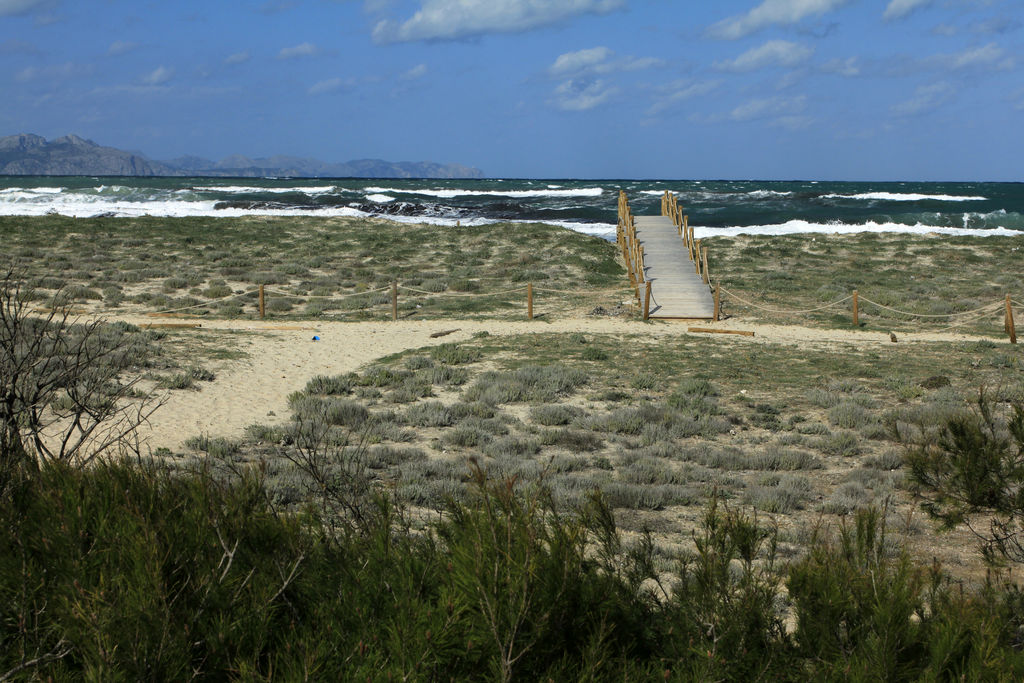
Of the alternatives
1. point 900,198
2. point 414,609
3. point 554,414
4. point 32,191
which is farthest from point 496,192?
point 414,609

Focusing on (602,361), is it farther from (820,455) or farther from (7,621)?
(7,621)

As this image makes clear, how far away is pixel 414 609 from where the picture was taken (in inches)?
110

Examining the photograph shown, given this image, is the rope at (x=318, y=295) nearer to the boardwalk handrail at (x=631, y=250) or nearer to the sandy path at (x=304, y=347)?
the sandy path at (x=304, y=347)

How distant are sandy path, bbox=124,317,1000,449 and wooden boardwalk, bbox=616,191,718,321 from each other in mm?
1123

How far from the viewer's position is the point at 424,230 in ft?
134

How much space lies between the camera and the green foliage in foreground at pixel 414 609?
8.85 ft

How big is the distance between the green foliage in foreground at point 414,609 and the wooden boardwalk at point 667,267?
55.1 feet

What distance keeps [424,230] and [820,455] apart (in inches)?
1290

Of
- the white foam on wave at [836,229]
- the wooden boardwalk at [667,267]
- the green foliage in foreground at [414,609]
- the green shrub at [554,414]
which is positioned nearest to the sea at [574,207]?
the white foam on wave at [836,229]

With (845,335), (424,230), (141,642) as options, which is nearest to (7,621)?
(141,642)

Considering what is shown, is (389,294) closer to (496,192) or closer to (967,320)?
(967,320)

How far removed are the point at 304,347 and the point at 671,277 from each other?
11.9m

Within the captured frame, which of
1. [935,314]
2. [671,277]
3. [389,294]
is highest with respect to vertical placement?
[671,277]

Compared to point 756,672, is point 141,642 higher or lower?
higher
